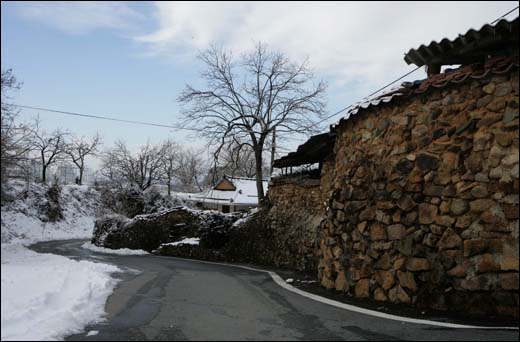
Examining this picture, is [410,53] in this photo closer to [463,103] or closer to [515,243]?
[463,103]

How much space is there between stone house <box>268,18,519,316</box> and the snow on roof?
39.1 metres

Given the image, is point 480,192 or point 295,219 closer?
point 480,192

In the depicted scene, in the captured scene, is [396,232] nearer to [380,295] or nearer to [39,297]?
[380,295]

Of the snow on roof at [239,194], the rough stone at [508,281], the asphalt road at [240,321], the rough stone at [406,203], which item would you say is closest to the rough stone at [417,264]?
the rough stone at [406,203]

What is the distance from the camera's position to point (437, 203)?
701 cm

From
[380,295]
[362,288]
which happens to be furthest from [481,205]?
[362,288]

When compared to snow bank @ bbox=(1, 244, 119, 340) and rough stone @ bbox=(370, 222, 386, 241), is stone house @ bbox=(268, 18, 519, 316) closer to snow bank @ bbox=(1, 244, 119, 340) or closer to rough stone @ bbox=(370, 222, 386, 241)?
rough stone @ bbox=(370, 222, 386, 241)

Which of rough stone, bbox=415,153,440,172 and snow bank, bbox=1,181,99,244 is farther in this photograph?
snow bank, bbox=1,181,99,244

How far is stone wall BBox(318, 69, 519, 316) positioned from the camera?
629 centimetres

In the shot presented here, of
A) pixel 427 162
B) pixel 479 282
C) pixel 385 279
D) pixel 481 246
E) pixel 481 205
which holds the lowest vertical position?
pixel 385 279

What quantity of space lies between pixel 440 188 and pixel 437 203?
0.24 meters

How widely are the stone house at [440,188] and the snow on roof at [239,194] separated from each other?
3914 cm

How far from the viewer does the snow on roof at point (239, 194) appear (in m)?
47.8

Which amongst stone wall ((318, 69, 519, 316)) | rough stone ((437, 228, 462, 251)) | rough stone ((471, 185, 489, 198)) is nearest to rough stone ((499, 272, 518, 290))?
stone wall ((318, 69, 519, 316))
